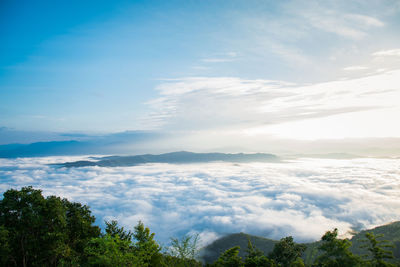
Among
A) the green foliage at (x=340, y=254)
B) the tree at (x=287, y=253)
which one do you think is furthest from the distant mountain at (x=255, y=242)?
the green foliage at (x=340, y=254)

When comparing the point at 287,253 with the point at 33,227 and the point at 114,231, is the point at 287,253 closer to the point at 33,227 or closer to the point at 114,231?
the point at 114,231

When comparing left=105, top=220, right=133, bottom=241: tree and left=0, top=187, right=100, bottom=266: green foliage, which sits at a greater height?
left=0, top=187, right=100, bottom=266: green foliage

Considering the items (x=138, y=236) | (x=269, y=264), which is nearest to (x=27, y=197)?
(x=138, y=236)

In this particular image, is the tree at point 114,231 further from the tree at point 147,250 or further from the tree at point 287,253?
the tree at point 287,253

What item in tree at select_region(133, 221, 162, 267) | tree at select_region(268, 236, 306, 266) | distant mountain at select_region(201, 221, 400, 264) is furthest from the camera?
distant mountain at select_region(201, 221, 400, 264)

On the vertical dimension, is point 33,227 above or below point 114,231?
above

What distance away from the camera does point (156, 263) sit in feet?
76.3

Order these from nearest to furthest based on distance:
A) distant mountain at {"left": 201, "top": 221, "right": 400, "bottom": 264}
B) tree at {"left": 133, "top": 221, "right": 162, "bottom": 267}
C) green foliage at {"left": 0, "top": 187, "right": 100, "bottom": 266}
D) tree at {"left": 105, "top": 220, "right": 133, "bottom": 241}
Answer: tree at {"left": 133, "top": 221, "right": 162, "bottom": 267} < green foliage at {"left": 0, "top": 187, "right": 100, "bottom": 266} < tree at {"left": 105, "top": 220, "right": 133, "bottom": 241} < distant mountain at {"left": 201, "top": 221, "right": 400, "bottom": 264}

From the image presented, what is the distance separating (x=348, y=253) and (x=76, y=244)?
3117cm

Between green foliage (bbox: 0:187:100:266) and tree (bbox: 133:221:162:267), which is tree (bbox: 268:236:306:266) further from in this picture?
green foliage (bbox: 0:187:100:266)

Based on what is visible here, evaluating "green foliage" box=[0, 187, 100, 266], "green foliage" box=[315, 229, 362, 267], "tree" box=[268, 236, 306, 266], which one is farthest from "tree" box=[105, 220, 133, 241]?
"tree" box=[268, 236, 306, 266]

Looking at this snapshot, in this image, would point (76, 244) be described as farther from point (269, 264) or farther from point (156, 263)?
point (269, 264)

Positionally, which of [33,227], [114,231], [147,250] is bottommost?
[114,231]

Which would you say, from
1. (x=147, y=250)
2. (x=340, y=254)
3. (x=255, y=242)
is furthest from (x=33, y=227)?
(x=255, y=242)
